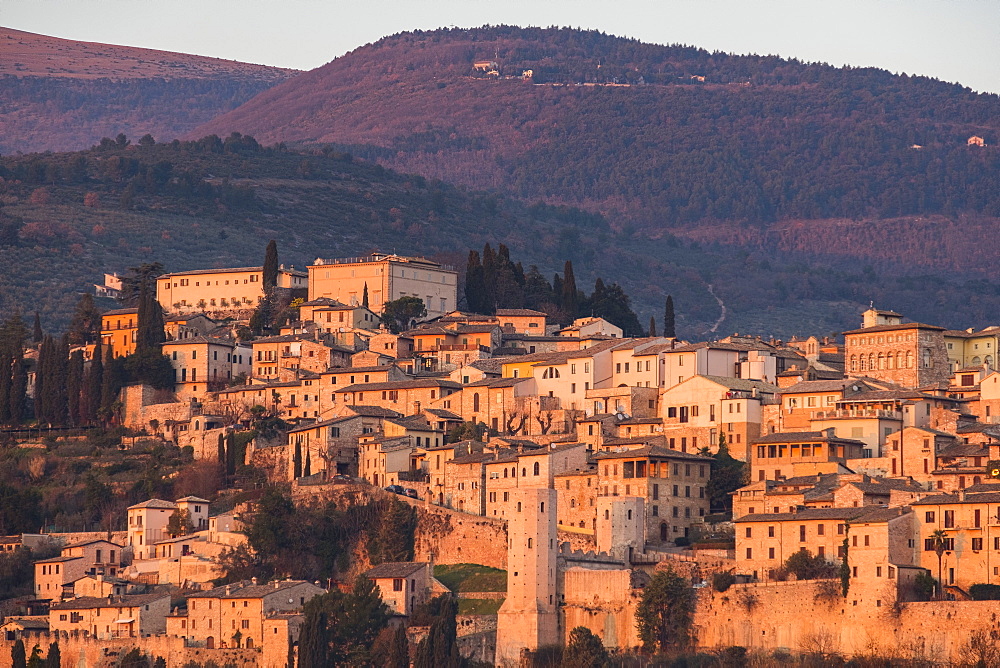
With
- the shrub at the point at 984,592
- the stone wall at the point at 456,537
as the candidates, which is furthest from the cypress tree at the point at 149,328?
the shrub at the point at 984,592

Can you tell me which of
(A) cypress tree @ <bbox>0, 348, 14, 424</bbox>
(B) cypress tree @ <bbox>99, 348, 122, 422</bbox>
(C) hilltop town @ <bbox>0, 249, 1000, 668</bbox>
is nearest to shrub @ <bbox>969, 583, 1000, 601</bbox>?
(C) hilltop town @ <bbox>0, 249, 1000, 668</bbox>

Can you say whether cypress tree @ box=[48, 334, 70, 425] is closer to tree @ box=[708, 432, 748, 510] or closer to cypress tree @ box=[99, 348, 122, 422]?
cypress tree @ box=[99, 348, 122, 422]

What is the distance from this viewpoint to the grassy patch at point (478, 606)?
3004 inches

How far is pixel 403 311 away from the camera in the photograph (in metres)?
109

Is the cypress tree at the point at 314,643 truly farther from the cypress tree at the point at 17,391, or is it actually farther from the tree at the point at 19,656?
the cypress tree at the point at 17,391

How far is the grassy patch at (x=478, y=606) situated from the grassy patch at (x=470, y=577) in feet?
2.71

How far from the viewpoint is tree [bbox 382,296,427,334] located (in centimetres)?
10794

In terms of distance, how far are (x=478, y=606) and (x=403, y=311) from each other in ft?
111

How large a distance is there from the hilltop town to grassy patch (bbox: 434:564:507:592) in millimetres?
142

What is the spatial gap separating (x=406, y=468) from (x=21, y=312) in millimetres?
53920

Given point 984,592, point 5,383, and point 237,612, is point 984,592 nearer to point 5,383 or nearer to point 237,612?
point 237,612

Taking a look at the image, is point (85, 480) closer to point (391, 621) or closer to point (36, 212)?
point (391, 621)

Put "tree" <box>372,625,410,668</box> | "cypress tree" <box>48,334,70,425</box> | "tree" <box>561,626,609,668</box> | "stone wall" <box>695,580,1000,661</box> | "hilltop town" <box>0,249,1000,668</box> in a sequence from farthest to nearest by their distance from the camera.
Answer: "cypress tree" <box>48,334,70,425</box> → "tree" <box>372,625,410,668</box> → "tree" <box>561,626,609,668</box> → "hilltop town" <box>0,249,1000,668</box> → "stone wall" <box>695,580,1000,661</box>

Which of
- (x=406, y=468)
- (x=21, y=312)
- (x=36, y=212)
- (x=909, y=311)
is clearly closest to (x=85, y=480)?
(x=406, y=468)
